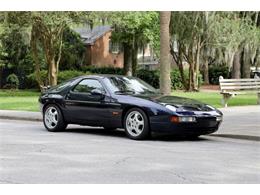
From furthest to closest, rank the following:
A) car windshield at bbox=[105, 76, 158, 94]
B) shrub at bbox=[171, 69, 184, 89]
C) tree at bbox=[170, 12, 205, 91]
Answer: shrub at bbox=[171, 69, 184, 89] → tree at bbox=[170, 12, 205, 91] → car windshield at bbox=[105, 76, 158, 94]

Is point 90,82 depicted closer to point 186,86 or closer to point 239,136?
point 239,136

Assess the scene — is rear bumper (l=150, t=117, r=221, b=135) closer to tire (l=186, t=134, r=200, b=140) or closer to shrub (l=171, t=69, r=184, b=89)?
tire (l=186, t=134, r=200, b=140)

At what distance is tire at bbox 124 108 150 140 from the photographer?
1112cm

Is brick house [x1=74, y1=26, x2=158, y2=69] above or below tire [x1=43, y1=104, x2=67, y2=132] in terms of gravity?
above

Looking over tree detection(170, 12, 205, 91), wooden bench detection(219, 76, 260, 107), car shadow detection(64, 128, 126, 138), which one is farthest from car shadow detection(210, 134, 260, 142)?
tree detection(170, 12, 205, 91)

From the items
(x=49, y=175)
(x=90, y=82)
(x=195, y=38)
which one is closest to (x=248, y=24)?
(x=195, y=38)

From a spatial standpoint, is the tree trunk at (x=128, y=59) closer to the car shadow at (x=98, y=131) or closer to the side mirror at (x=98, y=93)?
the car shadow at (x=98, y=131)

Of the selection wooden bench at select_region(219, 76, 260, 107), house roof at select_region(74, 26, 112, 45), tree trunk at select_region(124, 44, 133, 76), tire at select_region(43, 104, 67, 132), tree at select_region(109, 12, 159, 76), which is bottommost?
tire at select_region(43, 104, 67, 132)

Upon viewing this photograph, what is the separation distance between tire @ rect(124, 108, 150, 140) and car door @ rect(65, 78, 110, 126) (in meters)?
0.60

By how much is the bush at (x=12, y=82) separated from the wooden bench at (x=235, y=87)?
20805mm

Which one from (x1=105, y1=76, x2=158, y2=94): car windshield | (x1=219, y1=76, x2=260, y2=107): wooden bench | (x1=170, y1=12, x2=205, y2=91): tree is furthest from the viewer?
(x1=170, y1=12, x2=205, y2=91): tree

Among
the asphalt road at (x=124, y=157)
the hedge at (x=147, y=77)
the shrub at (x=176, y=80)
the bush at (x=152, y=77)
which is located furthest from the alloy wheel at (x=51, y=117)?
the bush at (x=152, y=77)

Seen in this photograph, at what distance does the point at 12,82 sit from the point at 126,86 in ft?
89.6

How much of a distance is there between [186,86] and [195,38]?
11.0 feet
